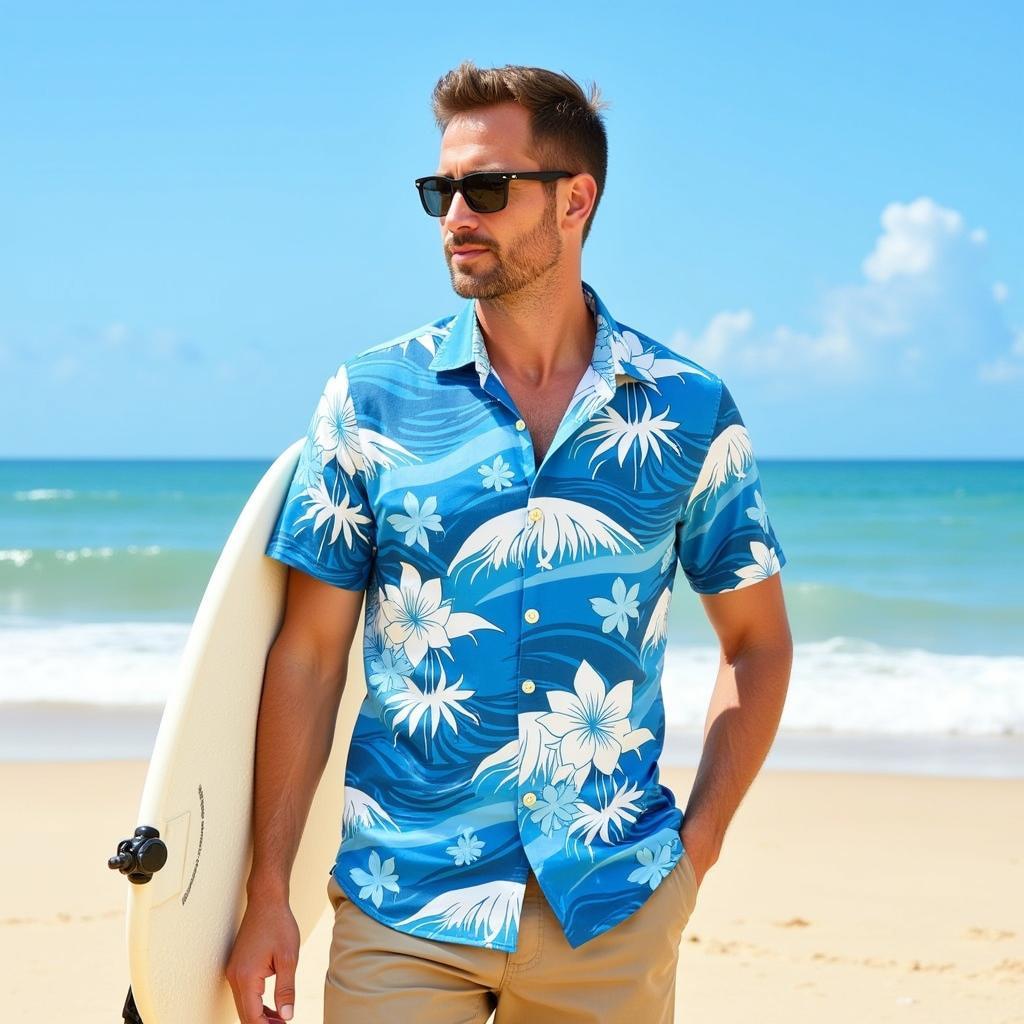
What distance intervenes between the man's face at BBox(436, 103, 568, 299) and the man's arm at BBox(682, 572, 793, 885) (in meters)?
0.61

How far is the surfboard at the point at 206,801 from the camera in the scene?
185cm

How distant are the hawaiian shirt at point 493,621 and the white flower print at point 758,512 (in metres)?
0.11

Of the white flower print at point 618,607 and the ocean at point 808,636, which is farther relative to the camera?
the ocean at point 808,636

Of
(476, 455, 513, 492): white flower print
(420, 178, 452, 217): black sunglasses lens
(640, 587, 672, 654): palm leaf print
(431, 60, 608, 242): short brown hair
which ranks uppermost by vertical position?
(431, 60, 608, 242): short brown hair

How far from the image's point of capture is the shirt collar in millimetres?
2121

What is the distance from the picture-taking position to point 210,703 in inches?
78.3

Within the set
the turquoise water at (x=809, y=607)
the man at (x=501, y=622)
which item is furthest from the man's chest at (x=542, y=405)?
the turquoise water at (x=809, y=607)

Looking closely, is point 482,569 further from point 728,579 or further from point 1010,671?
point 1010,671

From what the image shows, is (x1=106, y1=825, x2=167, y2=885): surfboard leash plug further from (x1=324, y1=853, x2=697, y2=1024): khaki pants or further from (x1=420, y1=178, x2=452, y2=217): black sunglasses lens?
(x1=420, y1=178, x2=452, y2=217): black sunglasses lens

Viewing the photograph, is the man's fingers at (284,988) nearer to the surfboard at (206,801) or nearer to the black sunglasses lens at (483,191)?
the surfboard at (206,801)

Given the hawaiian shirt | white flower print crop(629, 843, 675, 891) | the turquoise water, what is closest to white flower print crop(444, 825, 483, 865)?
the hawaiian shirt

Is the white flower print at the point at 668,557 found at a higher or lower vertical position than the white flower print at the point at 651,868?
higher

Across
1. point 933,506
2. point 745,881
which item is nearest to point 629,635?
point 745,881

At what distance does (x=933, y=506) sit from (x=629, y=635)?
3253cm
